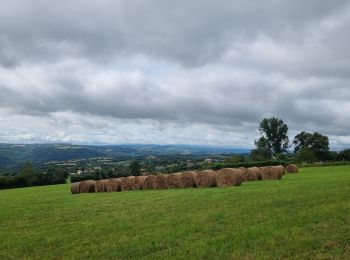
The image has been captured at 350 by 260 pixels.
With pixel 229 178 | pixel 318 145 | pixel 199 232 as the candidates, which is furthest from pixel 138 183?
pixel 318 145

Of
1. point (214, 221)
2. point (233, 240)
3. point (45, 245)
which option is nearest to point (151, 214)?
point (214, 221)

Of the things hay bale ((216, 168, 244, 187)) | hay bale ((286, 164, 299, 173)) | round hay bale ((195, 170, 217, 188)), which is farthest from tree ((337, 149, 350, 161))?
round hay bale ((195, 170, 217, 188))

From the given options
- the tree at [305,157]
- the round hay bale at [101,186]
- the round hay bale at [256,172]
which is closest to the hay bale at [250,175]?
the round hay bale at [256,172]

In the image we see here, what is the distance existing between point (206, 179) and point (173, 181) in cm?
305

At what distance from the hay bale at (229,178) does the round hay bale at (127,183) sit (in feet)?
25.7

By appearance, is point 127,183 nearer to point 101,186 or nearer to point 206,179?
point 101,186

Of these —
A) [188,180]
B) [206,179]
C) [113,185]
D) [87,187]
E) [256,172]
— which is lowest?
[87,187]

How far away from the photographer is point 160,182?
33.1 meters

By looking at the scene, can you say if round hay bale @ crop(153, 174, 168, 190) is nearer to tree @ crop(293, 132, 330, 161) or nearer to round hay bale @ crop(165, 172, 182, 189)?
round hay bale @ crop(165, 172, 182, 189)

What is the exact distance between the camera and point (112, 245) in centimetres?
1095

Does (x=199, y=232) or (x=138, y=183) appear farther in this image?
(x=138, y=183)

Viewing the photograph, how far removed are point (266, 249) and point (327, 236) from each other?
1.80 m

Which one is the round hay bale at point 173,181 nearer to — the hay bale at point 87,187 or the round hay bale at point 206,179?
the round hay bale at point 206,179

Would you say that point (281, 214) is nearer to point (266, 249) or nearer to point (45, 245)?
point (266, 249)
